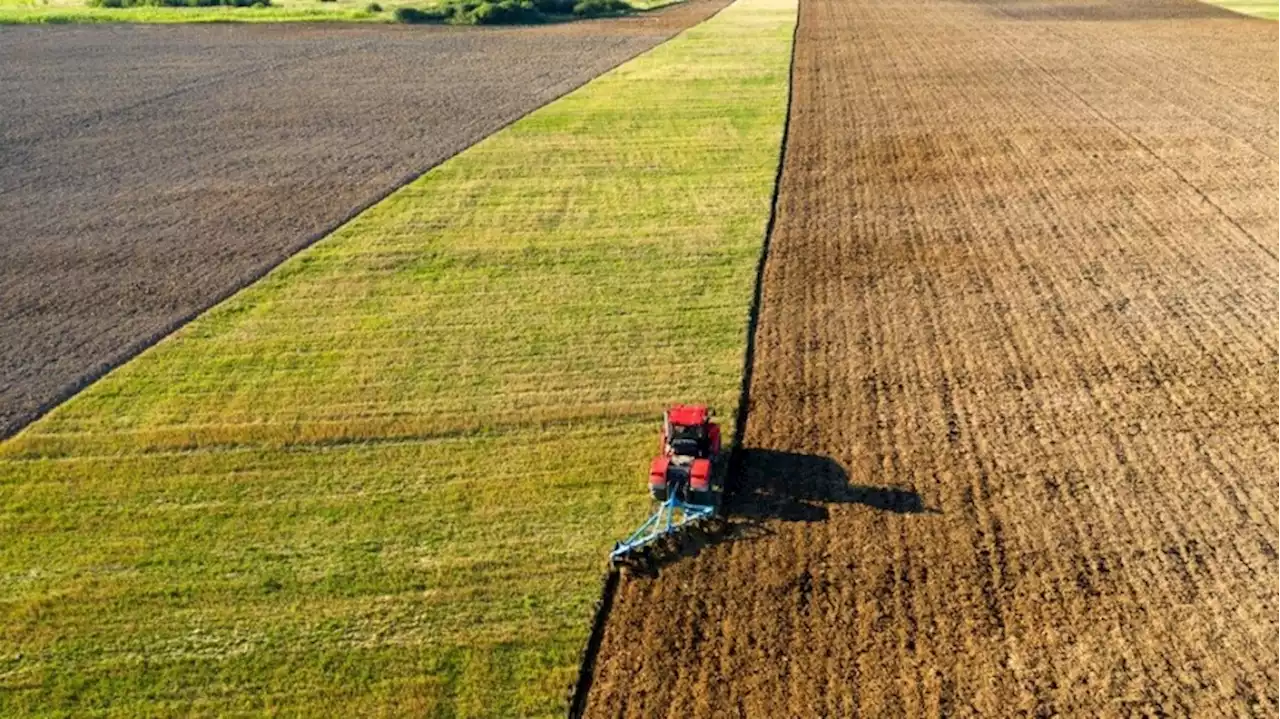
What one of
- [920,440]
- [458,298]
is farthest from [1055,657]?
[458,298]

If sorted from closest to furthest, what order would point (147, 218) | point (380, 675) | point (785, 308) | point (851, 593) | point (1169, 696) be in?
point (1169, 696) < point (380, 675) < point (851, 593) < point (785, 308) < point (147, 218)

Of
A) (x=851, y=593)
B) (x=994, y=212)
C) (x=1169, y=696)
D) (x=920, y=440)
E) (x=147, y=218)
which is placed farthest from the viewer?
(x=147, y=218)

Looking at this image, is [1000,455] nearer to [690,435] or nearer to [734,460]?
[734,460]

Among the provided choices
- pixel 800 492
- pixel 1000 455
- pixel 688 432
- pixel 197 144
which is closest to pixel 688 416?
pixel 688 432

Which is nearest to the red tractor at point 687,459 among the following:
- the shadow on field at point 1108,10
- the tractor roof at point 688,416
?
the tractor roof at point 688,416

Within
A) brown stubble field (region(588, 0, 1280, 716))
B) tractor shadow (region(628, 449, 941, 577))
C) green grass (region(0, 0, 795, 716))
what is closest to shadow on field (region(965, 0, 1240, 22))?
brown stubble field (region(588, 0, 1280, 716))

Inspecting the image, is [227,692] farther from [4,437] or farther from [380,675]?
[4,437]
